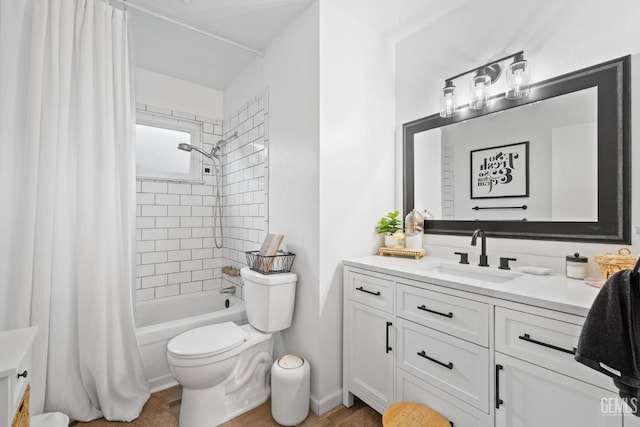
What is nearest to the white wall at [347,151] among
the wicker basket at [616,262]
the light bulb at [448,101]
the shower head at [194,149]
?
the light bulb at [448,101]

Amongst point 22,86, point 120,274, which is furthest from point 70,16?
point 120,274

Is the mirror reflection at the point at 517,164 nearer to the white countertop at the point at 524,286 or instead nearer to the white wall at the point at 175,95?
the white countertop at the point at 524,286

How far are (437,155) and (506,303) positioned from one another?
1.17 m

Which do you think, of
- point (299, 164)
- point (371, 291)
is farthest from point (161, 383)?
point (299, 164)

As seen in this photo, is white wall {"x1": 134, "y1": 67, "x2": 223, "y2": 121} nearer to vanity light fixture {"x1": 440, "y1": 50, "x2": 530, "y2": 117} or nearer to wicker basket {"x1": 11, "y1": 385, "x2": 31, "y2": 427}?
vanity light fixture {"x1": 440, "y1": 50, "x2": 530, "y2": 117}

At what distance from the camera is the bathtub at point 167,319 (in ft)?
6.54

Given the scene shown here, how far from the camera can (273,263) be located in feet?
6.46

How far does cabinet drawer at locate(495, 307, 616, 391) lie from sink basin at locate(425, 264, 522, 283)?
0.31 meters

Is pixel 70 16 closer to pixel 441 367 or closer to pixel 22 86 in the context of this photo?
pixel 22 86

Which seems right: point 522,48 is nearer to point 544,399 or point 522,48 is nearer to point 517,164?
point 517,164

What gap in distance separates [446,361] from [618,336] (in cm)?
68


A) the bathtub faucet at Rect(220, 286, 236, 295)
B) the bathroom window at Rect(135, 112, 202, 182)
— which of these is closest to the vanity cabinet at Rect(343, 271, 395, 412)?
the bathtub faucet at Rect(220, 286, 236, 295)

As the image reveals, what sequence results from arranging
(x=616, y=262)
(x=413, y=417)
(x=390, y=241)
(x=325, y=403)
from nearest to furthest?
1. (x=616, y=262)
2. (x=413, y=417)
3. (x=325, y=403)
4. (x=390, y=241)

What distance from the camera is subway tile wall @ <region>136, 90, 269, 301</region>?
8.29 feet
